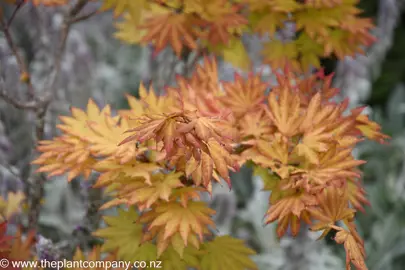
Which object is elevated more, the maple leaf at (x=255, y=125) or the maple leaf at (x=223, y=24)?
the maple leaf at (x=223, y=24)

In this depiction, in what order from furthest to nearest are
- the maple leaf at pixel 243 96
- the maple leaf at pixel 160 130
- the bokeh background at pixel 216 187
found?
the bokeh background at pixel 216 187
the maple leaf at pixel 243 96
the maple leaf at pixel 160 130

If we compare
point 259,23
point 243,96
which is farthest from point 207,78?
point 259,23

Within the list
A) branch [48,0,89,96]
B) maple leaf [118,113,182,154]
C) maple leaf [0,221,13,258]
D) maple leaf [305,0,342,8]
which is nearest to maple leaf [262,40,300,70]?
maple leaf [305,0,342,8]

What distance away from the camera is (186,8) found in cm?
88

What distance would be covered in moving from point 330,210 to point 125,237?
0.31 m

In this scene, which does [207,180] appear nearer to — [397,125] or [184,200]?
[184,200]

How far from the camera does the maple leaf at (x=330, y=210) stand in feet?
2.16

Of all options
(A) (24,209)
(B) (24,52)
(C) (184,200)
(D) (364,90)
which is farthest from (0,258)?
(D) (364,90)

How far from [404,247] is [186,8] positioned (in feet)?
4.02

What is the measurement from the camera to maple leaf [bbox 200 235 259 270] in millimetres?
762

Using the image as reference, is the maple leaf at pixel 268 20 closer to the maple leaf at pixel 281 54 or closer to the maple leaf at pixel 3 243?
the maple leaf at pixel 281 54

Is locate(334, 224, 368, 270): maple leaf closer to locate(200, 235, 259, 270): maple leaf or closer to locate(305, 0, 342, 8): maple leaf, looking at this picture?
locate(200, 235, 259, 270): maple leaf

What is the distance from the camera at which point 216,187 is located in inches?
66.5

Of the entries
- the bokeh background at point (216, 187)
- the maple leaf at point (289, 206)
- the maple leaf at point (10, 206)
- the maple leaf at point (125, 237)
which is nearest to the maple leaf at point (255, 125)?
the maple leaf at point (289, 206)
